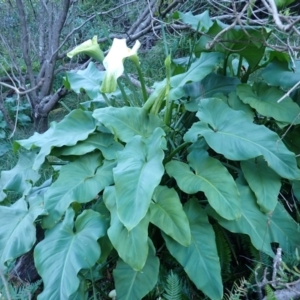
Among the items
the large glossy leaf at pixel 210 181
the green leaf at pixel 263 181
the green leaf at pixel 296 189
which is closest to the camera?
the large glossy leaf at pixel 210 181

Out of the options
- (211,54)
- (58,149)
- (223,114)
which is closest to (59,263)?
(58,149)

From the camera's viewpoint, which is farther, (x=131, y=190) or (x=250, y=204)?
(x=250, y=204)

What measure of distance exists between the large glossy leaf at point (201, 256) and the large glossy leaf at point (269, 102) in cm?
56

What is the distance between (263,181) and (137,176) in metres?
0.53

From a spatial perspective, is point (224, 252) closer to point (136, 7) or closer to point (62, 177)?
point (62, 177)

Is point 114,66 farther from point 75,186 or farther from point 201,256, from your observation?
point 201,256

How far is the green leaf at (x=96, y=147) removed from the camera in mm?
1724

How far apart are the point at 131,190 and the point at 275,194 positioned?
596mm

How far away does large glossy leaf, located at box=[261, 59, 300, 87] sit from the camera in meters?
1.77

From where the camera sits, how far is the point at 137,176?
54.6 inches

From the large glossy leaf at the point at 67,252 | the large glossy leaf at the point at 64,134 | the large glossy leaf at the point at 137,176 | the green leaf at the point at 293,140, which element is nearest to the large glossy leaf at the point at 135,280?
the large glossy leaf at the point at 67,252

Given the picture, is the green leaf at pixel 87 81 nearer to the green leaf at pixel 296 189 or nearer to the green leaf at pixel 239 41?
the green leaf at pixel 239 41

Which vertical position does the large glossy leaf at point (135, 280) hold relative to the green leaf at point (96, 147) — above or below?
below

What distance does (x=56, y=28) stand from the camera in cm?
285
